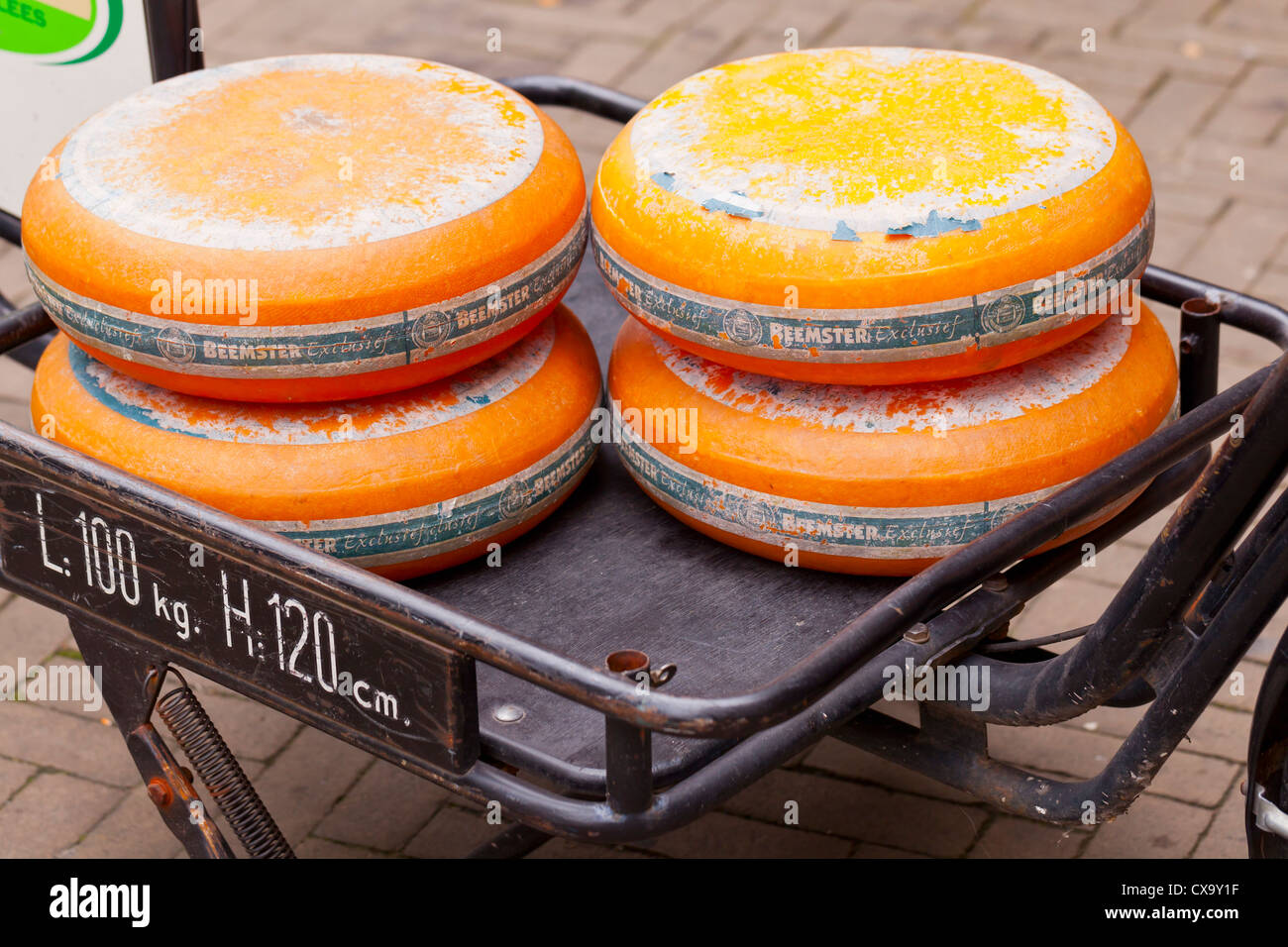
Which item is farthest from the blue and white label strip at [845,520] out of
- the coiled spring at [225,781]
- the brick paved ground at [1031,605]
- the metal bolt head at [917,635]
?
the brick paved ground at [1031,605]

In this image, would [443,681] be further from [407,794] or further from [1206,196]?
[1206,196]

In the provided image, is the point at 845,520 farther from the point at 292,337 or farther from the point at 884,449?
the point at 292,337

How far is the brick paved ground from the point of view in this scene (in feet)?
8.97

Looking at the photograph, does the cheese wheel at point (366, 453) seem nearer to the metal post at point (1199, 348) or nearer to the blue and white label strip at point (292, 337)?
the blue and white label strip at point (292, 337)

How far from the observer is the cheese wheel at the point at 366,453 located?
1.99 meters

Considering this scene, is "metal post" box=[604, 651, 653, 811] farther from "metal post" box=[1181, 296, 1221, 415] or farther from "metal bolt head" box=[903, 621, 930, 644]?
"metal post" box=[1181, 296, 1221, 415]

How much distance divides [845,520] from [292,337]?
0.70m

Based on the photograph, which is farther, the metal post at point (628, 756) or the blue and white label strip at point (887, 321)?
the blue and white label strip at point (887, 321)

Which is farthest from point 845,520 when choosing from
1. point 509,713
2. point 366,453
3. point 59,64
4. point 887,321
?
point 59,64

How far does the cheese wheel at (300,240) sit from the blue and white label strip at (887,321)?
0.74 feet

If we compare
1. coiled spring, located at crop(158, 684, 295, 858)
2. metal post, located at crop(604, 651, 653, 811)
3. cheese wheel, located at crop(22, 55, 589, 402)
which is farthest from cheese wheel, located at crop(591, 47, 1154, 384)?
coiled spring, located at crop(158, 684, 295, 858)

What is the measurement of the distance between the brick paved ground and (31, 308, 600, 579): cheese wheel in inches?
33.5
